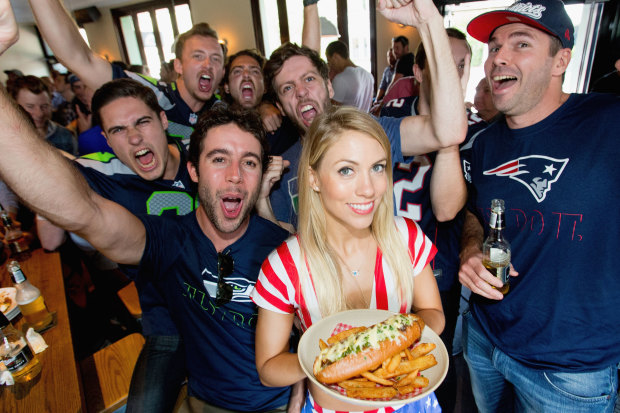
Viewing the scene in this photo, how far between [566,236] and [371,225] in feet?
2.70

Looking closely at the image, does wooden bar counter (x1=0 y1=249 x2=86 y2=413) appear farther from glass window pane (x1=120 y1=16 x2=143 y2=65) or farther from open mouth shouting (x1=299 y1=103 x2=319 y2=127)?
glass window pane (x1=120 y1=16 x2=143 y2=65)

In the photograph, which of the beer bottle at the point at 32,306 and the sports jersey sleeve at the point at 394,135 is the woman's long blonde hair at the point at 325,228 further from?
the beer bottle at the point at 32,306

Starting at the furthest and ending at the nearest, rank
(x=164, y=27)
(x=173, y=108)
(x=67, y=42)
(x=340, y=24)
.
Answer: (x=164, y=27) → (x=340, y=24) → (x=173, y=108) → (x=67, y=42)

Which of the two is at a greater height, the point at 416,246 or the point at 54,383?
the point at 416,246

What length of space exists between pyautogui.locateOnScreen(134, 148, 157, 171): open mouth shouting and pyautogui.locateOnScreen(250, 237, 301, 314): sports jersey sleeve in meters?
1.30

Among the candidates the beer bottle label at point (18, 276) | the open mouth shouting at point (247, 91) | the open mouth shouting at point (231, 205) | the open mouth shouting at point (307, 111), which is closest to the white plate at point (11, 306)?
the beer bottle label at point (18, 276)

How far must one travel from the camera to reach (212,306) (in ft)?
5.44

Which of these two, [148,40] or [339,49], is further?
[148,40]

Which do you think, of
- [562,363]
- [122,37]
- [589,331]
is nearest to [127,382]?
[562,363]

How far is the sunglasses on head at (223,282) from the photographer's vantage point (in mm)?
1621

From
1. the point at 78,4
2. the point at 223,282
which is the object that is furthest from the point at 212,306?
the point at 78,4

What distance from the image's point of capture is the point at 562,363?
1467 mm

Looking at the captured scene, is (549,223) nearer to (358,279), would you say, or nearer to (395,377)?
(358,279)

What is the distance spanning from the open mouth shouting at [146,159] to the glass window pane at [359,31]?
27.8 ft
